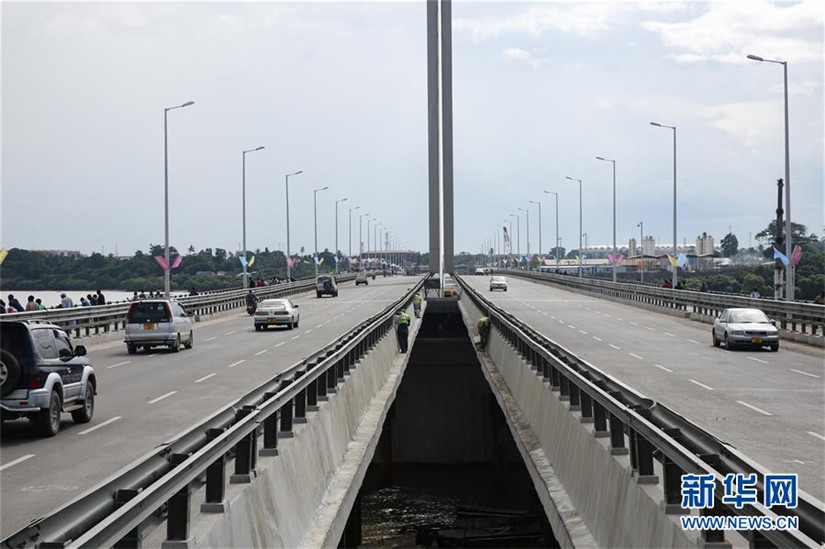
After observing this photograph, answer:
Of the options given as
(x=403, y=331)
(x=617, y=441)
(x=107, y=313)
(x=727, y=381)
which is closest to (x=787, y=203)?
(x=403, y=331)

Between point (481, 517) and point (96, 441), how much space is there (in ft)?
63.4

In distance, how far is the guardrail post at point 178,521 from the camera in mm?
7184

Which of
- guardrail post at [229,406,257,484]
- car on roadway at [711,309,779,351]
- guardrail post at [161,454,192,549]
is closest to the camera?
guardrail post at [161,454,192,549]

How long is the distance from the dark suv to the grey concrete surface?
10984mm

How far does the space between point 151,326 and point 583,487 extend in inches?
1130

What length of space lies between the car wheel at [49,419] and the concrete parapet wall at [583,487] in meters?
7.95

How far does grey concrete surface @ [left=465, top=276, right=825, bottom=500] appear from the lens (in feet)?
53.2

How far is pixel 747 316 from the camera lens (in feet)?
131

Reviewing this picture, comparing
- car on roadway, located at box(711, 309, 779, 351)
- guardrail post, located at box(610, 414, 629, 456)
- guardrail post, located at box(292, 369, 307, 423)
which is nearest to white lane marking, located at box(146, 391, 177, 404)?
guardrail post, located at box(292, 369, 307, 423)

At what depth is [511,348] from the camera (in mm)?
30391

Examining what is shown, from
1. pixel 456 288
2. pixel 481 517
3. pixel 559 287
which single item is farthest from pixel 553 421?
pixel 559 287

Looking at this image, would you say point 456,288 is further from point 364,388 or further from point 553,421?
point 553,421

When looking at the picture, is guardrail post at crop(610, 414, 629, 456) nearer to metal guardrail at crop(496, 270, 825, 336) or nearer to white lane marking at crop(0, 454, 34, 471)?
white lane marking at crop(0, 454, 34, 471)

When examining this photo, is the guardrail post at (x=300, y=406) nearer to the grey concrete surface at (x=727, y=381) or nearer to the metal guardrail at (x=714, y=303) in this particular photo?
the grey concrete surface at (x=727, y=381)
